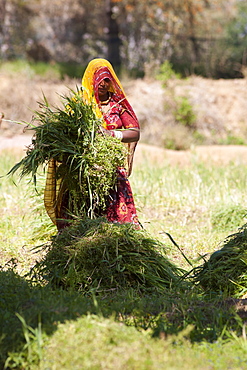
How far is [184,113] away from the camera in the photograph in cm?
1366

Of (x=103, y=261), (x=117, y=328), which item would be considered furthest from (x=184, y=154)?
(x=117, y=328)

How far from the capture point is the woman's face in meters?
4.35

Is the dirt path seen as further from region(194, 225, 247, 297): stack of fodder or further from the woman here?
region(194, 225, 247, 297): stack of fodder

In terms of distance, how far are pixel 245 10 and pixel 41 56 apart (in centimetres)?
960

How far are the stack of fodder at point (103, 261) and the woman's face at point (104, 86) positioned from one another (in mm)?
1136

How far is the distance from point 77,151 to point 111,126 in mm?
566

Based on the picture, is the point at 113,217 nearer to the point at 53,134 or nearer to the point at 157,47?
the point at 53,134

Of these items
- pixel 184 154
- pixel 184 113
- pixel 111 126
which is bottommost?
pixel 184 154

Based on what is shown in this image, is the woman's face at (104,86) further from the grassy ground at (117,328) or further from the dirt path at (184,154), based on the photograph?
the dirt path at (184,154)

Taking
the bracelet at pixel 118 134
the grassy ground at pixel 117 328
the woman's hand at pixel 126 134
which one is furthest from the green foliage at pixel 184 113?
the bracelet at pixel 118 134

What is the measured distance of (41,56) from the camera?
22.3 meters

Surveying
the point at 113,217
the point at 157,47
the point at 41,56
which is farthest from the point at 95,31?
the point at 113,217

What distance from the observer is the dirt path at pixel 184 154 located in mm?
10133

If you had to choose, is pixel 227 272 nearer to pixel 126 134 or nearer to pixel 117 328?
pixel 126 134
